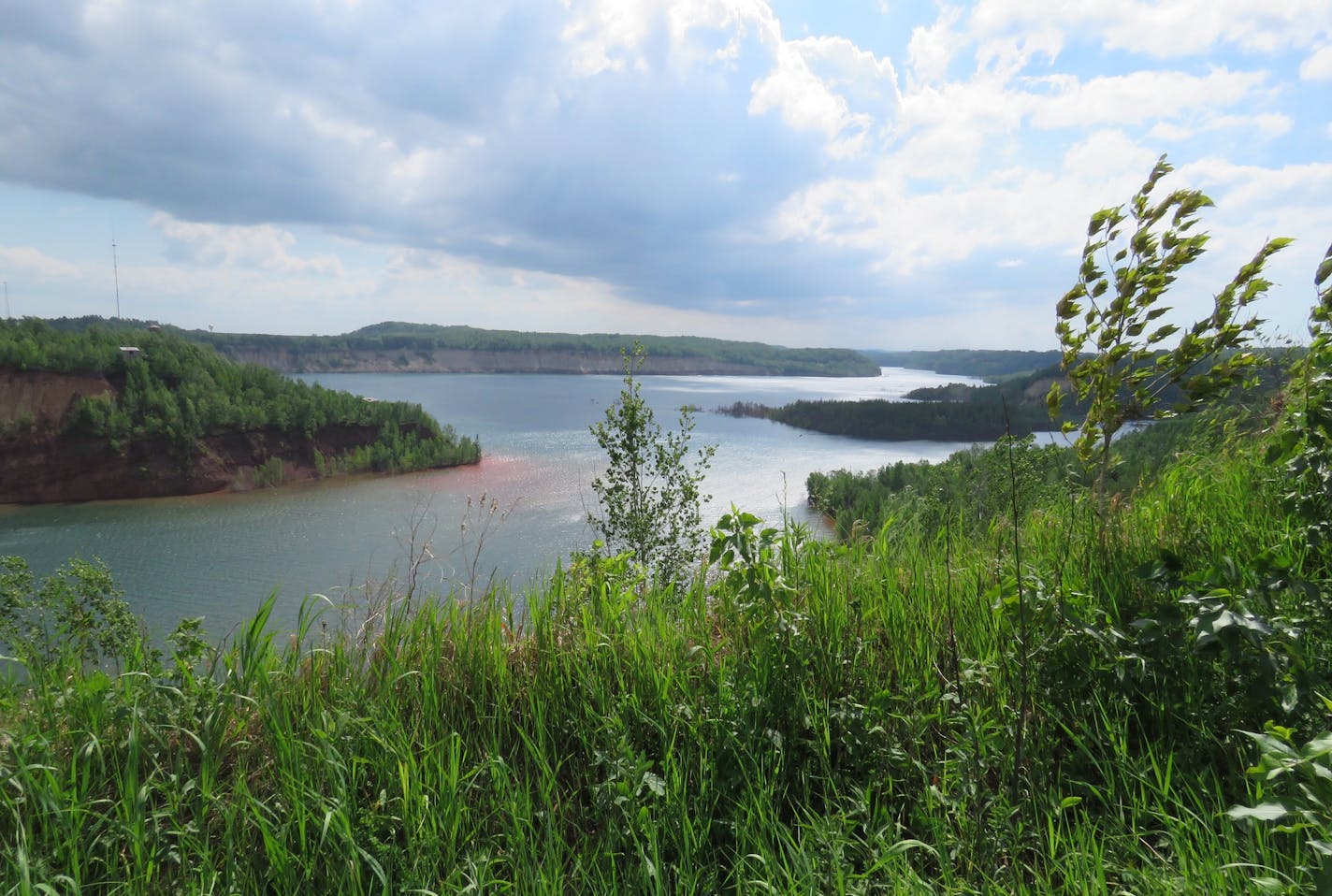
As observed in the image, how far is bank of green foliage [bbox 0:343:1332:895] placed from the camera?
63.1 inches

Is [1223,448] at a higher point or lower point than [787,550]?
higher

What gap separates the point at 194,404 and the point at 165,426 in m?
3.20

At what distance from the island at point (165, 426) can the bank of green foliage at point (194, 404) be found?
0.29 ft

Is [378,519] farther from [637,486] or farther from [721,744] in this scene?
[721,744]

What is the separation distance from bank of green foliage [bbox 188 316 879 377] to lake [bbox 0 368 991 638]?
6954 cm

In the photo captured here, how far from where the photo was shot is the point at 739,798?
1.86m

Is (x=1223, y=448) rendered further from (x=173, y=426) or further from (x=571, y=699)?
(x=173, y=426)

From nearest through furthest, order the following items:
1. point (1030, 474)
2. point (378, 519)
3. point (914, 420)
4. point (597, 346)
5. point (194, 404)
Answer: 1. point (1030, 474)
2. point (378, 519)
3. point (194, 404)
4. point (914, 420)
5. point (597, 346)

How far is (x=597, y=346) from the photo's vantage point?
441 feet

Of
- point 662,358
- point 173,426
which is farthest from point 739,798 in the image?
point 662,358

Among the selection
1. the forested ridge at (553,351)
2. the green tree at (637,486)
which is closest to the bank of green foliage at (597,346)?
the forested ridge at (553,351)

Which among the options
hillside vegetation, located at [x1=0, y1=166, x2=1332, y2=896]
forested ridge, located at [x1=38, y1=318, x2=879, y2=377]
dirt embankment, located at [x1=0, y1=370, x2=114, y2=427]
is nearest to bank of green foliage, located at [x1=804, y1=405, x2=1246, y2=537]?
hillside vegetation, located at [x1=0, y1=166, x2=1332, y2=896]

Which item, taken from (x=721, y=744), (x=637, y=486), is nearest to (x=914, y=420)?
(x=637, y=486)

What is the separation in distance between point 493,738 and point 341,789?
1.47 feet
